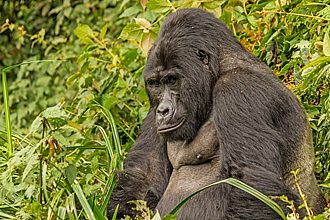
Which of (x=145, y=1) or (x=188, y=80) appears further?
(x=145, y=1)

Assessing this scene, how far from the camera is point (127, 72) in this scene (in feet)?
21.9

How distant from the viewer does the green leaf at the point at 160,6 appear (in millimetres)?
5914

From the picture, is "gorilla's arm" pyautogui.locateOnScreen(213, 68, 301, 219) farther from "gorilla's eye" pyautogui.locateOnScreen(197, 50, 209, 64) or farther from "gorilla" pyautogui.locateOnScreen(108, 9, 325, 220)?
"gorilla's eye" pyautogui.locateOnScreen(197, 50, 209, 64)

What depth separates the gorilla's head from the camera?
4.68 metres

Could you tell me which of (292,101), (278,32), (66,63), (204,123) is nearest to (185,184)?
(204,123)

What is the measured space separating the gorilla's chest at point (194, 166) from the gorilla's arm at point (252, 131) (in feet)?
0.61

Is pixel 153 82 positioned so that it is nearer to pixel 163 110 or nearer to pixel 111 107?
pixel 163 110

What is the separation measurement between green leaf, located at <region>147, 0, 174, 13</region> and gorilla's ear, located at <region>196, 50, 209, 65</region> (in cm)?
124

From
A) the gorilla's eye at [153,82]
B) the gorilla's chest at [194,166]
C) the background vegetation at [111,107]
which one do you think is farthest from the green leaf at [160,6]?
the gorilla's chest at [194,166]

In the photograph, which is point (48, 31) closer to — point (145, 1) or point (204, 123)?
point (145, 1)

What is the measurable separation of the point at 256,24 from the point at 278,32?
14 cm

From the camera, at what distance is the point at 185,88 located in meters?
4.69

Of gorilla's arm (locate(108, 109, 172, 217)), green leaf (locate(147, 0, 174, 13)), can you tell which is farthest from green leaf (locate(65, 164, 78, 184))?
green leaf (locate(147, 0, 174, 13))

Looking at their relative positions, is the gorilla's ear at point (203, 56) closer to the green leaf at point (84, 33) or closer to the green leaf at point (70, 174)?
the green leaf at point (70, 174)
